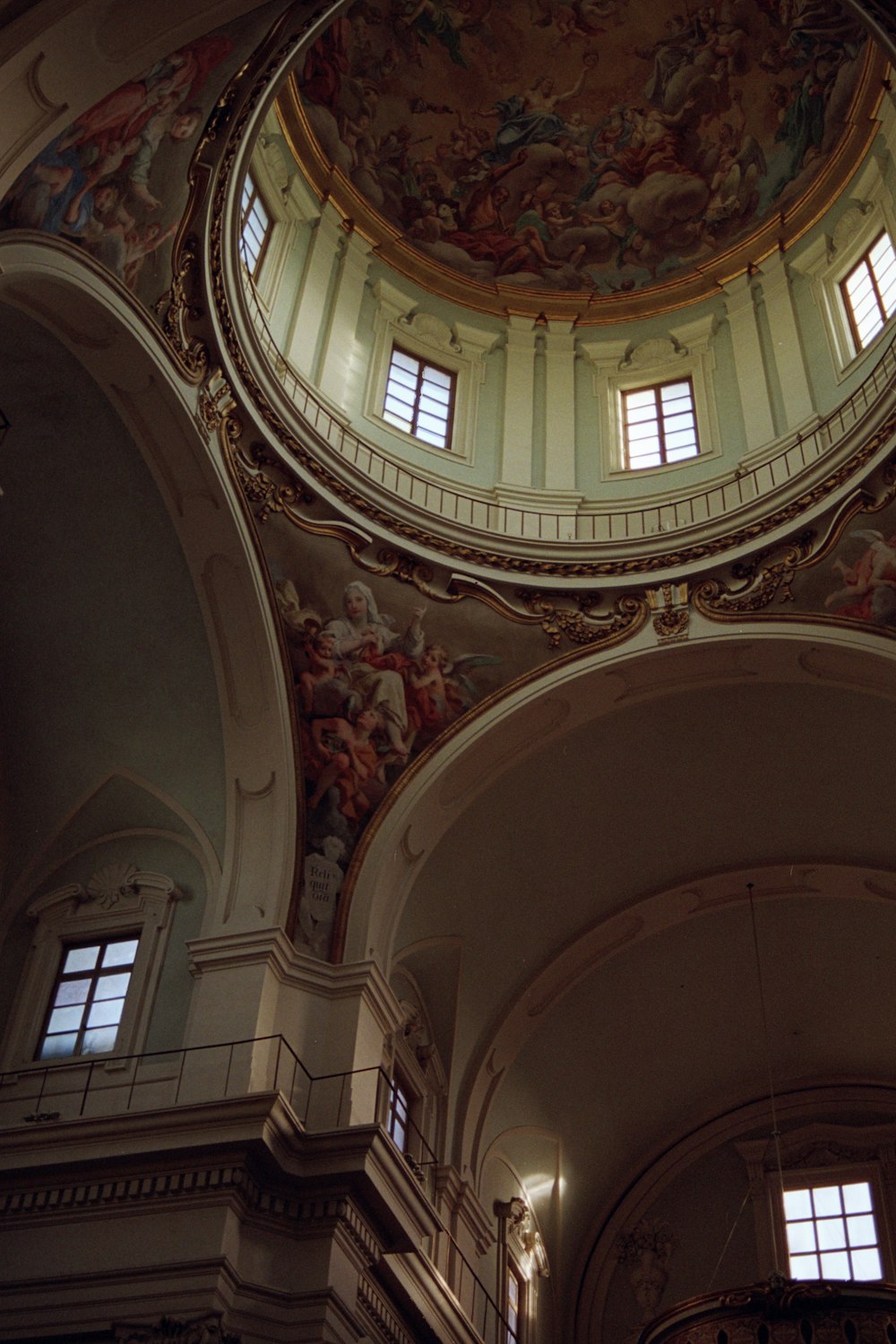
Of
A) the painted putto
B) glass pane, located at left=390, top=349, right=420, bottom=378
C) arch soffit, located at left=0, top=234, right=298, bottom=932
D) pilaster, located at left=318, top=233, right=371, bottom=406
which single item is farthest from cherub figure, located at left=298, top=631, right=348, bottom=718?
glass pane, located at left=390, top=349, right=420, bottom=378

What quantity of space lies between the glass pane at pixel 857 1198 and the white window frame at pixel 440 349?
942 cm

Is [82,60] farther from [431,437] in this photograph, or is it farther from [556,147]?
[556,147]

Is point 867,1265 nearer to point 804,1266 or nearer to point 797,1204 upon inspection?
point 804,1266

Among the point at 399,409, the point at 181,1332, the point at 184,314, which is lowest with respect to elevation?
the point at 181,1332

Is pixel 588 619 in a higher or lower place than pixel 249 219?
lower

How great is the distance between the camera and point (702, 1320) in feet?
27.6

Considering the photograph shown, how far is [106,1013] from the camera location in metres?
12.5

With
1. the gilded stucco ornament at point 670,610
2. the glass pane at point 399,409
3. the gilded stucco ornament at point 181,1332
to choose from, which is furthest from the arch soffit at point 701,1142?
the glass pane at point 399,409

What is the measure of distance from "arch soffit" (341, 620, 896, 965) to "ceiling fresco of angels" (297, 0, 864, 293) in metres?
5.68

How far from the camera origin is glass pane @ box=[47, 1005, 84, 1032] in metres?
12.5

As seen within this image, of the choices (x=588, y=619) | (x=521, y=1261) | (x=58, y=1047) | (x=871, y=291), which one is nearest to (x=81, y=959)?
(x=58, y=1047)

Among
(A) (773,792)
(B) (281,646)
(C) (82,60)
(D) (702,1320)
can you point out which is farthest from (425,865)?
(C) (82,60)

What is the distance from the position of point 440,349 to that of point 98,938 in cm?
768

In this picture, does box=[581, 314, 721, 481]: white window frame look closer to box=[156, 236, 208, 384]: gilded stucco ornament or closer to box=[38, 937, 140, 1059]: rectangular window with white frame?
box=[156, 236, 208, 384]: gilded stucco ornament
